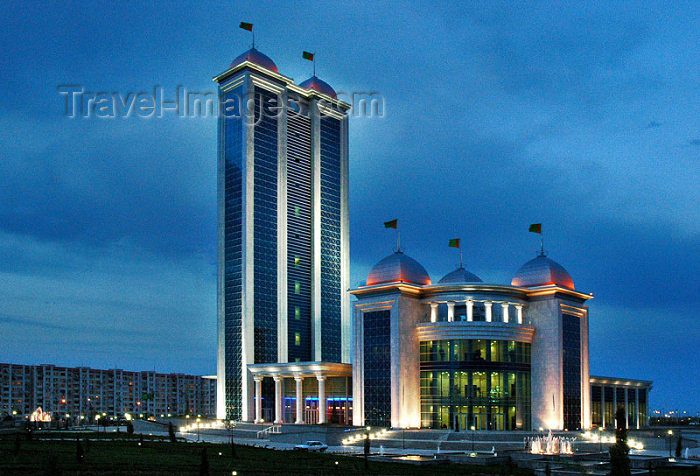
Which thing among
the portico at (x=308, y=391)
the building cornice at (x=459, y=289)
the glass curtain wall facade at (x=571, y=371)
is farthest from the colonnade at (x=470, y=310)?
the portico at (x=308, y=391)

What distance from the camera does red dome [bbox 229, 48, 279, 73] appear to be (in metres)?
118

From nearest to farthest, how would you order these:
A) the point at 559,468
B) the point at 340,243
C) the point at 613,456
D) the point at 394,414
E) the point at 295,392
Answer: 1. the point at 613,456
2. the point at 559,468
3. the point at 394,414
4. the point at 295,392
5. the point at 340,243

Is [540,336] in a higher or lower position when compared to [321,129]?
lower

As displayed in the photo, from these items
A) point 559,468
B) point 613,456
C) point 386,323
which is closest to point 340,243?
point 386,323

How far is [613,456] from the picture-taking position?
41188mm

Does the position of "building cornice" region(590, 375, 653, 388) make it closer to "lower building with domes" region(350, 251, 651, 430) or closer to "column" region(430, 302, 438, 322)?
"lower building with domes" region(350, 251, 651, 430)

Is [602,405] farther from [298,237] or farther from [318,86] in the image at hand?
[318,86]

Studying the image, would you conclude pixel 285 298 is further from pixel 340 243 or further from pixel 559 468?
pixel 559 468

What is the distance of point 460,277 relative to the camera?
321 ft

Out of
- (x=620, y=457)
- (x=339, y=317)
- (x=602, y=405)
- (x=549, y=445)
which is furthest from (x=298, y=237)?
(x=620, y=457)

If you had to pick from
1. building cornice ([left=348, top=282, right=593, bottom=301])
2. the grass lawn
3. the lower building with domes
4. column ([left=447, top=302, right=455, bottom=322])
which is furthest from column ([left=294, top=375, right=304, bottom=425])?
the grass lawn

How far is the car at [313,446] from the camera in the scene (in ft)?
236

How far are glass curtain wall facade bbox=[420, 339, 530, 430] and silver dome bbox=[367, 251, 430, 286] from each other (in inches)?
306

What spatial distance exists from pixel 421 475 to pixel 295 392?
59.0 meters
